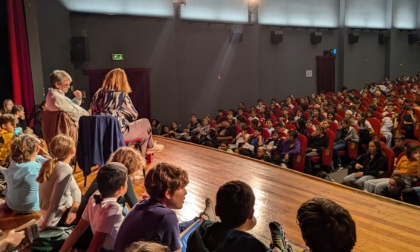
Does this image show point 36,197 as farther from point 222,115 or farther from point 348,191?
point 222,115

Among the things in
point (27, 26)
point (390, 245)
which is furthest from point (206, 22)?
point (390, 245)

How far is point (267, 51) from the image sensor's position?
10.9 metres

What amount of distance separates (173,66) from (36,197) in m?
6.31

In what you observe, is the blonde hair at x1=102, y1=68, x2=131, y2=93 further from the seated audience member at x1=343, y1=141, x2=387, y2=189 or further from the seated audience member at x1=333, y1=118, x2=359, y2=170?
the seated audience member at x1=333, y1=118, x2=359, y2=170

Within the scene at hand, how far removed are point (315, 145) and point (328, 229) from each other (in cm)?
459

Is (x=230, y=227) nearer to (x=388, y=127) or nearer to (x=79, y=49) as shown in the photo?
(x=388, y=127)

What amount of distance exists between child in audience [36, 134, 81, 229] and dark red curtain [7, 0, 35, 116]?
13.8ft

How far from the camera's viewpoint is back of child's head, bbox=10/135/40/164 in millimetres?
2820

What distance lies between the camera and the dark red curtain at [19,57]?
6000mm

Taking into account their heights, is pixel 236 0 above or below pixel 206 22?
above

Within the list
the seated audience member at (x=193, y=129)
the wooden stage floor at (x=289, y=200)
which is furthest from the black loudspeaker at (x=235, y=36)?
the wooden stage floor at (x=289, y=200)

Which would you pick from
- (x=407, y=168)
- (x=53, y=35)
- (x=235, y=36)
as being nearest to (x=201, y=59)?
(x=235, y=36)

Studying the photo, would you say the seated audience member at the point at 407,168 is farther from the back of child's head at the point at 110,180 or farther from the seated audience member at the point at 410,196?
the back of child's head at the point at 110,180

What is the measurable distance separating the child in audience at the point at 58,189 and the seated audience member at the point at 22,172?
0.43 m
